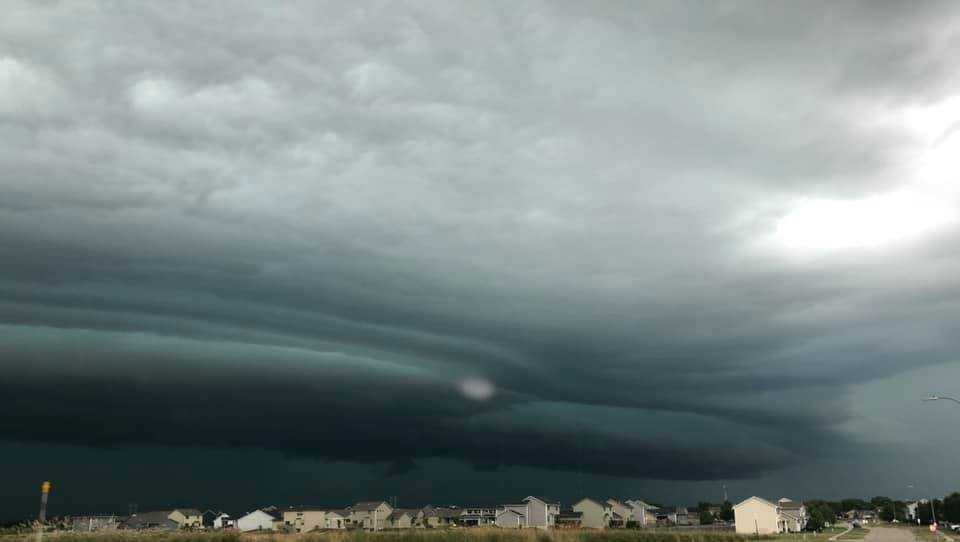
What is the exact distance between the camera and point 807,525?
Result: 17038cm

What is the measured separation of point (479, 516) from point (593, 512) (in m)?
29.5

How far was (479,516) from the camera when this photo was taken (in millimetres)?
193125

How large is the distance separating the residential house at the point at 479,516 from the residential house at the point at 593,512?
22.2m

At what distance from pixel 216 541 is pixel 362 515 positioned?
13308cm

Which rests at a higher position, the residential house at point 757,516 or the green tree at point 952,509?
the residential house at point 757,516

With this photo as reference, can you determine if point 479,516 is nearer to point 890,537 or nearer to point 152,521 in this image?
point 152,521

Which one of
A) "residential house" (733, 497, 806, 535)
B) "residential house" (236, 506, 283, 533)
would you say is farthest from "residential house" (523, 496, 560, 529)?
"residential house" (236, 506, 283, 533)

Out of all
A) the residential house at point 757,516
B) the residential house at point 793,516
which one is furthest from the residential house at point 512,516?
the residential house at point 793,516

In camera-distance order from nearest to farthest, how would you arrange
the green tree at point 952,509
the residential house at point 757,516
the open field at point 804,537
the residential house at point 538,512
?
the open field at point 804,537 < the residential house at point 757,516 < the residential house at point 538,512 < the green tree at point 952,509

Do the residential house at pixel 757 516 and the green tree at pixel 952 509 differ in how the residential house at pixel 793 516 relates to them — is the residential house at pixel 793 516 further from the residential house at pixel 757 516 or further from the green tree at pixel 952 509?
the green tree at pixel 952 509

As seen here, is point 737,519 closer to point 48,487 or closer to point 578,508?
point 578,508

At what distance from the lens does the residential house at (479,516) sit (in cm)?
19016

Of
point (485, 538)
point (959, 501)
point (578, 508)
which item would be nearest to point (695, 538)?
point (485, 538)

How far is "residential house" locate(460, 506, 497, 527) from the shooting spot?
624 feet
